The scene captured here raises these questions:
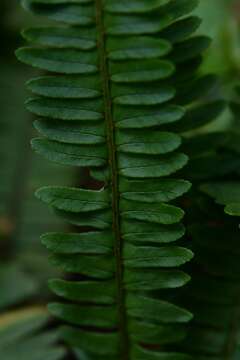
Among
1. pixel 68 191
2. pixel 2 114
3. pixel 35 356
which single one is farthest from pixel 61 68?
pixel 2 114

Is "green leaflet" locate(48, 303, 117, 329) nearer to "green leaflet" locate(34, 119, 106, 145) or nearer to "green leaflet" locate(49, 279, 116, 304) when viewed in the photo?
"green leaflet" locate(49, 279, 116, 304)

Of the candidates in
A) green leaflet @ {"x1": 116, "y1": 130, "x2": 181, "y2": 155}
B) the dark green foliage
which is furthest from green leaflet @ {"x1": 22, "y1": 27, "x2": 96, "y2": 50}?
the dark green foliage

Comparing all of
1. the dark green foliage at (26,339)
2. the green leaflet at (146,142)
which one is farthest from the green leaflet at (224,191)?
the dark green foliage at (26,339)

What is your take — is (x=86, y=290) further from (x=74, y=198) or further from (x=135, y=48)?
(x=135, y=48)

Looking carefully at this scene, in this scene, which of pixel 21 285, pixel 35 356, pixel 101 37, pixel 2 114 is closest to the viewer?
pixel 101 37

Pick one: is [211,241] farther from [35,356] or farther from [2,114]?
[2,114]

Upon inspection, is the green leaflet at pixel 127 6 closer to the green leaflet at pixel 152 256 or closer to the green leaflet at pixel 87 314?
the green leaflet at pixel 152 256

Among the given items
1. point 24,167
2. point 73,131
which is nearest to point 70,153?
point 73,131
